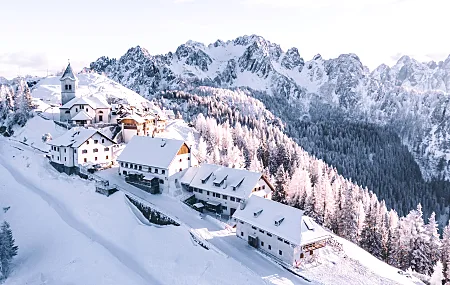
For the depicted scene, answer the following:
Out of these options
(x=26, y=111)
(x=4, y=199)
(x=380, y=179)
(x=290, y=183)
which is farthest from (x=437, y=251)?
(x=380, y=179)

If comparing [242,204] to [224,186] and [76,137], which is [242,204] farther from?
[76,137]

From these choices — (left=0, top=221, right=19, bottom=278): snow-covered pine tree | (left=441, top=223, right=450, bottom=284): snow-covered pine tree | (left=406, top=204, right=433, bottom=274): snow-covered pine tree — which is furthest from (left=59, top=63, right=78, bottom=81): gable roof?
(left=441, top=223, right=450, bottom=284): snow-covered pine tree

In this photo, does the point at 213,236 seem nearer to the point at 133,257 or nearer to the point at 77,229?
the point at 133,257

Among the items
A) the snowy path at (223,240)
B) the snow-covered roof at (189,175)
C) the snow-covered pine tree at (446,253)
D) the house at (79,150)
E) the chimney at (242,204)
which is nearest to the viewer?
the snowy path at (223,240)

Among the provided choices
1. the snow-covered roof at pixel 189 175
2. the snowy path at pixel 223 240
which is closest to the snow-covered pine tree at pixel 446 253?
the snowy path at pixel 223 240

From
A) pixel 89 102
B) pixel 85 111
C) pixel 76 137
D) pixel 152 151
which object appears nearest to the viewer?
pixel 152 151

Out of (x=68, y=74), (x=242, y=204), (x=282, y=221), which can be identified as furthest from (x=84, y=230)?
(x=68, y=74)

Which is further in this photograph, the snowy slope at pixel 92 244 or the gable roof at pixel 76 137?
the gable roof at pixel 76 137

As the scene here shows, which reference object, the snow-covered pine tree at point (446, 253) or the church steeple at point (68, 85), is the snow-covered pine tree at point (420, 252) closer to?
the snow-covered pine tree at point (446, 253)
